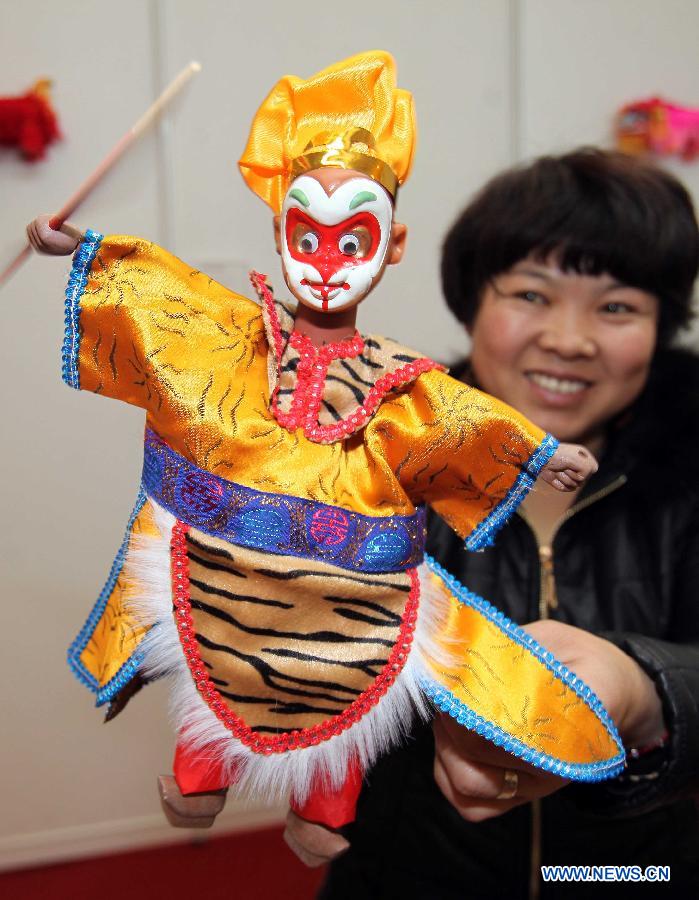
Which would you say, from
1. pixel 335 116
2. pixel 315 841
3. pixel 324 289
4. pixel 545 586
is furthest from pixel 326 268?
pixel 545 586

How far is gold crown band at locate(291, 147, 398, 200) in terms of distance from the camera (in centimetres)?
55

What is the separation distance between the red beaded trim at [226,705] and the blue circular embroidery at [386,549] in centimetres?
4

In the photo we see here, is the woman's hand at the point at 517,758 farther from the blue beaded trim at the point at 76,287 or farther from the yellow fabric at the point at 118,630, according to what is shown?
the blue beaded trim at the point at 76,287

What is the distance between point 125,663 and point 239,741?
9 cm

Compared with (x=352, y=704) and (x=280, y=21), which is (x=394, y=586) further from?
(x=280, y=21)

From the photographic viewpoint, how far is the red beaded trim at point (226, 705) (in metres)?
0.57

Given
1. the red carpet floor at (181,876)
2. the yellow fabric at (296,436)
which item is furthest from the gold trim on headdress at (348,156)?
the red carpet floor at (181,876)

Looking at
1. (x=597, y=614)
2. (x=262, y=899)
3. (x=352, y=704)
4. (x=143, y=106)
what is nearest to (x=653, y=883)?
(x=597, y=614)

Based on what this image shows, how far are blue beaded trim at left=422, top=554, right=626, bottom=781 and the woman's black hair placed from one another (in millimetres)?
414

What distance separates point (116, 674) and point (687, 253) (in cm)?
71

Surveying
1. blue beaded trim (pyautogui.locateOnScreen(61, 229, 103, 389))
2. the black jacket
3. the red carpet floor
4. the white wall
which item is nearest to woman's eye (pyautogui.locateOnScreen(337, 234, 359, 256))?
blue beaded trim (pyautogui.locateOnScreen(61, 229, 103, 389))

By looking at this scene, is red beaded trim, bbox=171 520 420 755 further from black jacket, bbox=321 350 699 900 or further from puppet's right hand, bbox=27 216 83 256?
black jacket, bbox=321 350 699 900

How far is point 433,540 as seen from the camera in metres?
0.92

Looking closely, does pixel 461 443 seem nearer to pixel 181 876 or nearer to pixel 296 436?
pixel 296 436
